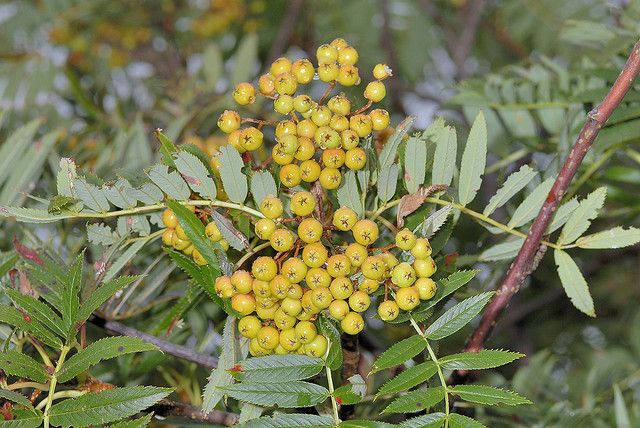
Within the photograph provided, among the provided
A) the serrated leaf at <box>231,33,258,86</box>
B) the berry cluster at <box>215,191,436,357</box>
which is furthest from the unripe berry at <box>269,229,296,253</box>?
the serrated leaf at <box>231,33,258,86</box>

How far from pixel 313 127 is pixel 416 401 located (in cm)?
28

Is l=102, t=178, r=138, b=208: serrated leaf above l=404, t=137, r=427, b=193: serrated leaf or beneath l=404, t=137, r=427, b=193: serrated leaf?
beneath

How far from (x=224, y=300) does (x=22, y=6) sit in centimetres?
168

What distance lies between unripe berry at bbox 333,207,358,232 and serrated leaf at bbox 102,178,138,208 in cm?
22

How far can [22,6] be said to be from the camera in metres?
2.17

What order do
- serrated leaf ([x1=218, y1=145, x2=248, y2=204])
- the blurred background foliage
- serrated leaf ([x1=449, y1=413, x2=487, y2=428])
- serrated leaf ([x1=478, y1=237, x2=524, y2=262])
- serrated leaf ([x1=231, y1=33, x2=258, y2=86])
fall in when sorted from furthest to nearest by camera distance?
serrated leaf ([x1=231, y1=33, x2=258, y2=86]) < the blurred background foliage < serrated leaf ([x1=478, y1=237, x2=524, y2=262]) < serrated leaf ([x1=218, y1=145, x2=248, y2=204]) < serrated leaf ([x1=449, y1=413, x2=487, y2=428])

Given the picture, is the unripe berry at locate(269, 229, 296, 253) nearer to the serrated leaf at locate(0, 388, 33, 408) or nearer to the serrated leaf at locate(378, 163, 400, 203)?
the serrated leaf at locate(378, 163, 400, 203)

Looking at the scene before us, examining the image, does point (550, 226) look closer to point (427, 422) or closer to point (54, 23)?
point (427, 422)

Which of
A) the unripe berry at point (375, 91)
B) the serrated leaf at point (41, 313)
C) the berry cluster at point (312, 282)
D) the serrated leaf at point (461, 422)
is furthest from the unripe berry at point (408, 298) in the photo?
the serrated leaf at point (41, 313)

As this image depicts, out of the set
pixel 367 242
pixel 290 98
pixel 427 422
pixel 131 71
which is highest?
pixel 290 98

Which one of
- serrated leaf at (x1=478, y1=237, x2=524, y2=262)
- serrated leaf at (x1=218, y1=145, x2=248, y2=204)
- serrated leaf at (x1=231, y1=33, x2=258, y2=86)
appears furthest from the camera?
serrated leaf at (x1=231, y1=33, x2=258, y2=86)

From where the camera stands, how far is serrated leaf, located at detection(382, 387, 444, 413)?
72 cm

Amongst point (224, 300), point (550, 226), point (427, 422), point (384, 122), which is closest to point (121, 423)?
point (224, 300)

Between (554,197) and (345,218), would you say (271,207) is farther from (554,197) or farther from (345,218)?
(554,197)
